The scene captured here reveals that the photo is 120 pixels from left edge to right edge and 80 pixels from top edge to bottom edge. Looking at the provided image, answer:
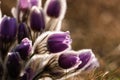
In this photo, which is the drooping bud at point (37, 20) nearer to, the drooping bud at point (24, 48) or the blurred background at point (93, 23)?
the drooping bud at point (24, 48)

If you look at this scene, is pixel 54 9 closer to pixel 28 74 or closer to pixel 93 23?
pixel 28 74

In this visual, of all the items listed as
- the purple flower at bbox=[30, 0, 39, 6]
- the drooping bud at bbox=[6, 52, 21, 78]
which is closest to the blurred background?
the purple flower at bbox=[30, 0, 39, 6]

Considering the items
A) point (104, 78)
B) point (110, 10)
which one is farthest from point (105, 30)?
point (104, 78)

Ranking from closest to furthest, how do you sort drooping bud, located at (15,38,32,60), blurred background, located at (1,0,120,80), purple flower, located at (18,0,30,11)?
drooping bud, located at (15,38,32,60), purple flower, located at (18,0,30,11), blurred background, located at (1,0,120,80)

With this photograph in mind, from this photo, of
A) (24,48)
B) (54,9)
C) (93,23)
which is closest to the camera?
(24,48)

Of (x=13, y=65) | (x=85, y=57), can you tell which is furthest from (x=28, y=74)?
(x=85, y=57)

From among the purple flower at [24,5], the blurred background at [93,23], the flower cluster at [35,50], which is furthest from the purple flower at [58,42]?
the blurred background at [93,23]

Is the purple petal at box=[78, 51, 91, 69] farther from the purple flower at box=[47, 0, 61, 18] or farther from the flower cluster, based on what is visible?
the purple flower at box=[47, 0, 61, 18]
